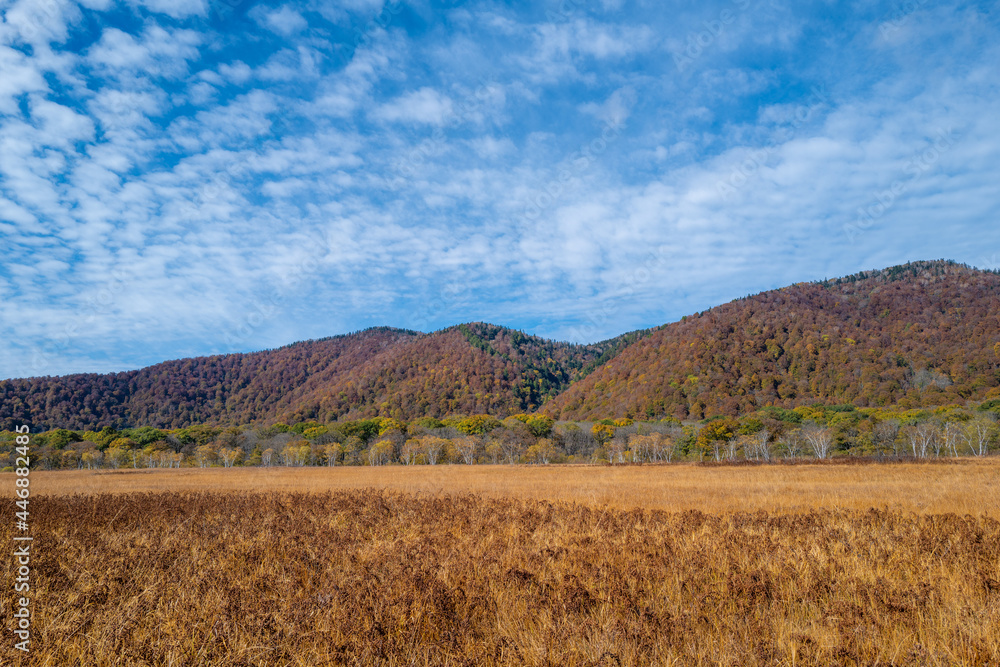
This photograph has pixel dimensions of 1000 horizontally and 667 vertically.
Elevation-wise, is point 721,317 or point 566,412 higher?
point 721,317

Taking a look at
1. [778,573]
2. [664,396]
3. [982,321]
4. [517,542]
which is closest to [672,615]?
[778,573]

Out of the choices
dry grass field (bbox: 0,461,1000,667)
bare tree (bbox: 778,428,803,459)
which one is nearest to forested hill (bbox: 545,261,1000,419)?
bare tree (bbox: 778,428,803,459)

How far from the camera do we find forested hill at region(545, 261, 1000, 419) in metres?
126

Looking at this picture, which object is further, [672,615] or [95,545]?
[95,545]

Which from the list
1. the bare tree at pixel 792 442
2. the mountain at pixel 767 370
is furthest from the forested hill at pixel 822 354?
the bare tree at pixel 792 442

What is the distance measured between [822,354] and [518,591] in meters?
175

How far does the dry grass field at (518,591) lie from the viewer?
4168mm

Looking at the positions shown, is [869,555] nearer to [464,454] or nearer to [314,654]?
[314,654]

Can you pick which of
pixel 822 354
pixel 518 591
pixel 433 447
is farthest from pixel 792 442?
pixel 822 354

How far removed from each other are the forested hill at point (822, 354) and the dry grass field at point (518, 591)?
134 meters

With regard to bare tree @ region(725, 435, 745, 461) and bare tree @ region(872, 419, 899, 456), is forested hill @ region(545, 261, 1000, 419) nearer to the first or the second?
bare tree @ region(872, 419, 899, 456)

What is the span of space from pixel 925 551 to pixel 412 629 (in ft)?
28.2

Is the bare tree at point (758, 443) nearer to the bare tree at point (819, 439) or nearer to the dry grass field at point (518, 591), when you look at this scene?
the bare tree at point (819, 439)

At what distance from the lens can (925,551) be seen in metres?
7.75
